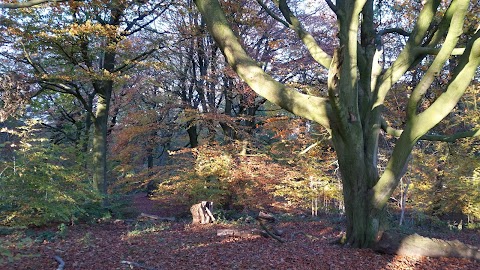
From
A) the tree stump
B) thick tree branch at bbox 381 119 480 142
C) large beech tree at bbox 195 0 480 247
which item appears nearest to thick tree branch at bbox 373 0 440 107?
large beech tree at bbox 195 0 480 247

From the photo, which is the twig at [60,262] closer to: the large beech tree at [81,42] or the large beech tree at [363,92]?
the large beech tree at [363,92]

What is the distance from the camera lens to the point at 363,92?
659 centimetres

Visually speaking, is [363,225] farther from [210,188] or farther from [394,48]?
[394,48]

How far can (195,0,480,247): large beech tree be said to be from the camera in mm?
4957

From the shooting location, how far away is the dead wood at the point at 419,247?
6133 mm

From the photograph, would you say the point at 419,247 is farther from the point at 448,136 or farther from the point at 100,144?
the point at 100,144

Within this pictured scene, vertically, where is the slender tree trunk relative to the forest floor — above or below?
above

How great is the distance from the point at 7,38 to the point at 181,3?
5.92 metres

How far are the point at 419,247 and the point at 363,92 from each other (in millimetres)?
2774

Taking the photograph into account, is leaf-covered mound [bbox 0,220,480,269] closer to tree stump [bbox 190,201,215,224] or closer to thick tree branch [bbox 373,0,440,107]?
thick tree branch [bbox 373,0,440,107]

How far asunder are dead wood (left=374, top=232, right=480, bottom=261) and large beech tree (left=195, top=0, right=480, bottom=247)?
24 cm

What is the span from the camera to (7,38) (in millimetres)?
11586

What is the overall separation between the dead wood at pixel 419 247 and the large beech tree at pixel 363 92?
238mm

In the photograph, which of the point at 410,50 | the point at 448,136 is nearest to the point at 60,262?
the point at 448,136
